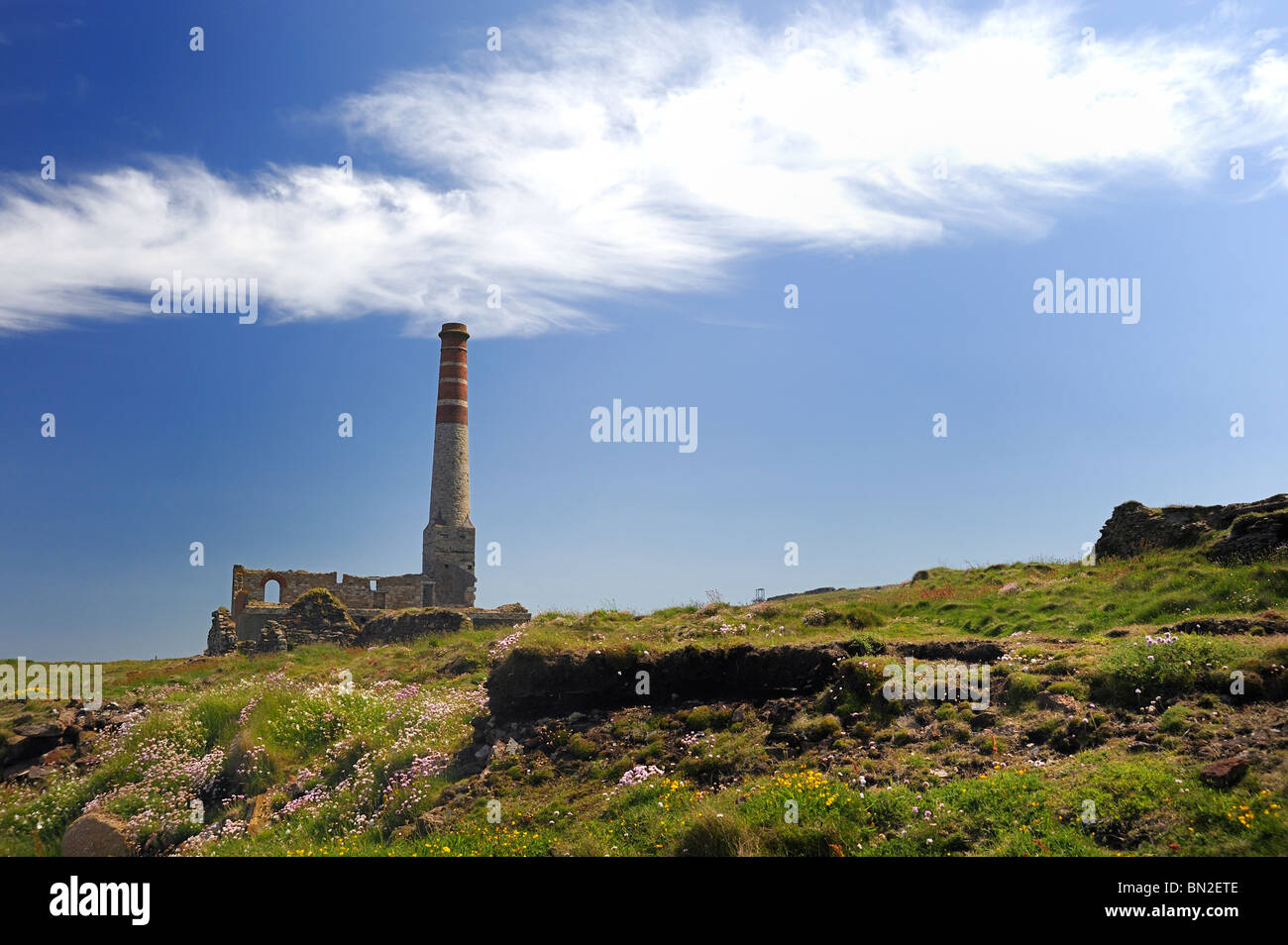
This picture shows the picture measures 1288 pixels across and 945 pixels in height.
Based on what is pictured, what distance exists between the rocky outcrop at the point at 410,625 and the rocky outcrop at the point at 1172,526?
19.3 metres

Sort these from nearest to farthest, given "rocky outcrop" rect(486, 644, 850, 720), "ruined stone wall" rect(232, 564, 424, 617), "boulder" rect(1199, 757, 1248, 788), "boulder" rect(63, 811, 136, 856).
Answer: "boulder" rect(1199, 757, 1248, 788)
"rocky outcrop" rect(486, 644, 850, 720)
"boulder" rect(63, 811, 136, 856)
"ruined stone wall" rect(232, 564, 424, 617)

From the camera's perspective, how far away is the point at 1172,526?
67.8 feet

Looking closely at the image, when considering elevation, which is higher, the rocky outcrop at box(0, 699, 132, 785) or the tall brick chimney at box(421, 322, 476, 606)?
the tall brick chimney at box(421, 322, 476, 606)

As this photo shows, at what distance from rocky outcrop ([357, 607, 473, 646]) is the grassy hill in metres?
8.60

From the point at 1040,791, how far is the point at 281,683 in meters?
16.5

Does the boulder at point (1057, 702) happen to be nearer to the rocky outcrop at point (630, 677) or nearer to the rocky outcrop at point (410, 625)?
the rocky outcrop at point (630, 677)

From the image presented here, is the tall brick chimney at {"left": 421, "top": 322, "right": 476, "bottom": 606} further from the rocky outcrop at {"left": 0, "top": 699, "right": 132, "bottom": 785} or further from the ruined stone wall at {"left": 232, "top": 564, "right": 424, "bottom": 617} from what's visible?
the rocky outcrop at {"left": 0, "top": 699, "right": 132, "bottom": 785}

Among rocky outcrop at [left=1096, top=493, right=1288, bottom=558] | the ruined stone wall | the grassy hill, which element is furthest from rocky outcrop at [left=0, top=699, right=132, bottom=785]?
rocky outcrop at [left=1096, top=493, right=1288, bottom=558]

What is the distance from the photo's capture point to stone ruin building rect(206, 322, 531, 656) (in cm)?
3303

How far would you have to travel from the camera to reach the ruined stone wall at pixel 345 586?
1500 inches

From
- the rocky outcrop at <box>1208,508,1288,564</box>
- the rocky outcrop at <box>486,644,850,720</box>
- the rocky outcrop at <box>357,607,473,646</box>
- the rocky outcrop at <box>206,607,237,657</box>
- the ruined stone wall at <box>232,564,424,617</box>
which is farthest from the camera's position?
the ruined stone wall at <box>232,564,424,617</box>

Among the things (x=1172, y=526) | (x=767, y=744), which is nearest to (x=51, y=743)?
(x=767, y=744)
